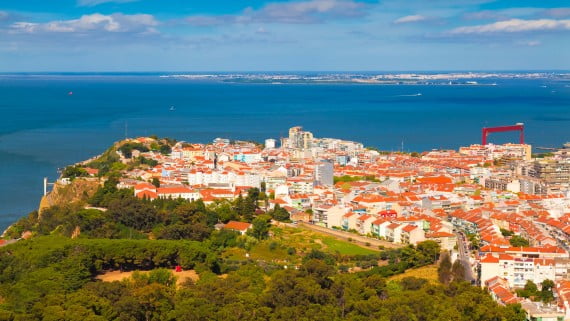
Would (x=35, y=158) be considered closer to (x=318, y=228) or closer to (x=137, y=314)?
(x=318, y=228)

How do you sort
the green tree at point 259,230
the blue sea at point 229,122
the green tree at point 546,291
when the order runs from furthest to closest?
1. the blue sea at point 229,122
2. the green tree at point 259,230
3. the green tree at point 546,291

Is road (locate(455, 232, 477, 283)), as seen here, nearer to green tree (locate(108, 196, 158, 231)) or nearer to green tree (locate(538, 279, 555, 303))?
green tree (locate(538, 279, 555, 303))

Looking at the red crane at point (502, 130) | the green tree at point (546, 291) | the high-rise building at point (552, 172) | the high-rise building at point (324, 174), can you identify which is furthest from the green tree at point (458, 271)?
the red crane at point (502, 130)

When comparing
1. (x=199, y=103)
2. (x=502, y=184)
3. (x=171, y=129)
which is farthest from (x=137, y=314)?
(x=199, y=103)

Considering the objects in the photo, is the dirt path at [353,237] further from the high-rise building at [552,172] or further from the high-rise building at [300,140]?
the high-rise building at [300,140]

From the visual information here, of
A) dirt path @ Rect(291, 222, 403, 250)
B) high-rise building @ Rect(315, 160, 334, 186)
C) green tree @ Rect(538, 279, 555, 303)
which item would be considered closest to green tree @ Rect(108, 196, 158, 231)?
dirt path @ Rect(291, 222, 403, 250)
